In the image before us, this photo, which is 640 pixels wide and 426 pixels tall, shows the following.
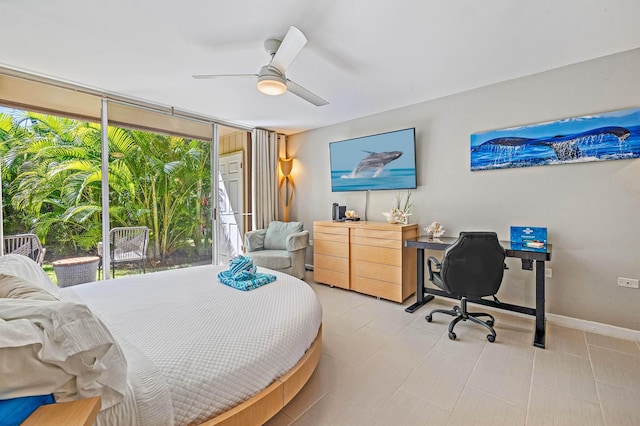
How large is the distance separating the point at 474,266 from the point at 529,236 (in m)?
0.80

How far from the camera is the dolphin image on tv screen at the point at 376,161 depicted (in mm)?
3769

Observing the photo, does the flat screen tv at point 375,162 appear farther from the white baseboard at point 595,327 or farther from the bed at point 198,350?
the bed at point 198,350

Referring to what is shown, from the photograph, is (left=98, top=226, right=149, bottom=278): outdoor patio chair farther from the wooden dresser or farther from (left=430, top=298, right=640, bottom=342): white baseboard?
(left=430, top=298, right=640, bottom=342): white baseboard

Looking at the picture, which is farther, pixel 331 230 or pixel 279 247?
pixel 279 247

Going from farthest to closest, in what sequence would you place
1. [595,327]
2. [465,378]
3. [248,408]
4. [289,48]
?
[595,327], [289,48], [465,378], [248,408]

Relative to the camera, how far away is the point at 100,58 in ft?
8.16

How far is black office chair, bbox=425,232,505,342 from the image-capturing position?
7.84 feet

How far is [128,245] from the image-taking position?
12.3 feet

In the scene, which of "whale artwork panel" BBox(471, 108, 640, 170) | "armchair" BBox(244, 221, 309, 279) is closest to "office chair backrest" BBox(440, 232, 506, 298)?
"whale artwork panel" BBox(471, 108, 640, 170)

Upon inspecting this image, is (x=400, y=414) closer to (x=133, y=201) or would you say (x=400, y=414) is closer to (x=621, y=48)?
(x=621, y=48)

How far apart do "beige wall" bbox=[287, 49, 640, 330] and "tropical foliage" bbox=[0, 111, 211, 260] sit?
327cm

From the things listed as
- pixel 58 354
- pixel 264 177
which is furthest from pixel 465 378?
pixel 264 177

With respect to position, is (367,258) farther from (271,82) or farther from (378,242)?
(271,82)

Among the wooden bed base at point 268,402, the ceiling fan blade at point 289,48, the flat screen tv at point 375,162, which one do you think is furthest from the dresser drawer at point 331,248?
the ceiling fan blade at point 289,48
